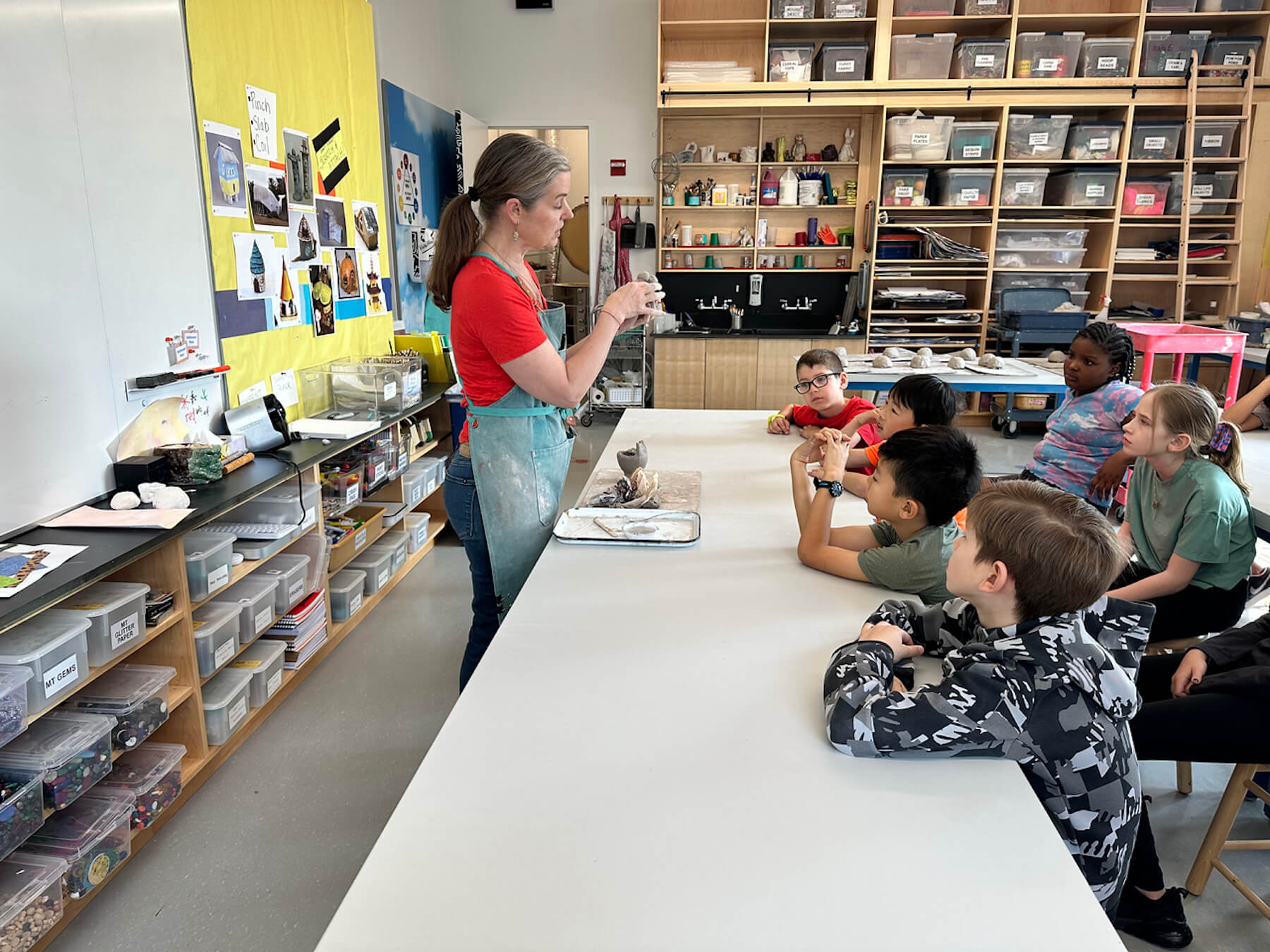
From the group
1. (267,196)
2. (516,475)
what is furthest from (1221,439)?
(267,196)

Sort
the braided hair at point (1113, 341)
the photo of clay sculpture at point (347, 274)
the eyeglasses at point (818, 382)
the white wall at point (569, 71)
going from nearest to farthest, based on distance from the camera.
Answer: the braided hair at point (1113, 341) < the eyeglasses at point (818, 382) < the photo of clay sculpture at point (347, 274) < the white wall at point (569, 71)

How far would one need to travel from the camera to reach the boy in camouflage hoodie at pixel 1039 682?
1103mm

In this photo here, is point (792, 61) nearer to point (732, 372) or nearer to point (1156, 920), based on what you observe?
point (732, 372)

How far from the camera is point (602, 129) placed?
6.46 meters

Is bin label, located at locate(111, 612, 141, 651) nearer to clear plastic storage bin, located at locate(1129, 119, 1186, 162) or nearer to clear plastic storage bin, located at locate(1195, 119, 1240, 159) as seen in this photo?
clear plastic storage bin, located at locate(1129, 119, 1186, 162)

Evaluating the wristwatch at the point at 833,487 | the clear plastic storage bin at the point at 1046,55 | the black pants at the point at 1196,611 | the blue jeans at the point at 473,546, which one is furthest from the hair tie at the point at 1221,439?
the clear plastic storage bin at the point at 1046,55

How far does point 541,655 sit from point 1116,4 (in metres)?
6.88

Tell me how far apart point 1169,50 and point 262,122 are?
19.9 ft

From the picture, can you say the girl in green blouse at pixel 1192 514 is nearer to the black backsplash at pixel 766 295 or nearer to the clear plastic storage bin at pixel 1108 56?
the black backsplash at pixel 766 295

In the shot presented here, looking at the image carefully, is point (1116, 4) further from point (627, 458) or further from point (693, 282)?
point (627, 458)

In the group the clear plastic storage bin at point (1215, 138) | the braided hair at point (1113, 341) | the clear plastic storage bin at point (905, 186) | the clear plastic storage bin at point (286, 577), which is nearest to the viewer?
the clear plastic storage bin at point (286, 577)

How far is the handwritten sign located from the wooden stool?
11.0 ft

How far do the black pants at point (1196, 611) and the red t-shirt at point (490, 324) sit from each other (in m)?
1.60

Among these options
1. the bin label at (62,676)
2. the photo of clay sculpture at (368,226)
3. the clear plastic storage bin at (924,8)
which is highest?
the clear plastic storage bin at (924,8)
